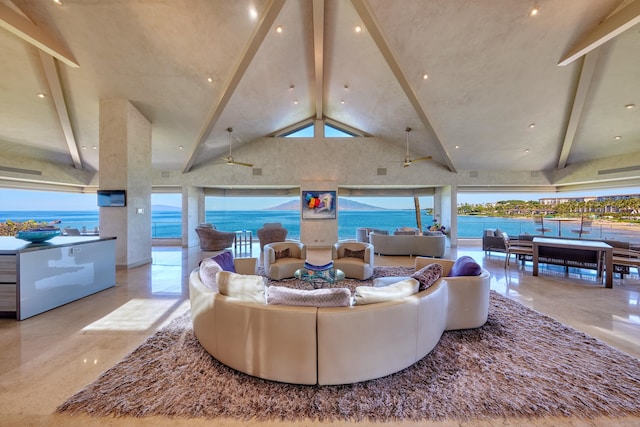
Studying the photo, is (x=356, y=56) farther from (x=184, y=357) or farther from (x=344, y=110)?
(x=184, y=357)

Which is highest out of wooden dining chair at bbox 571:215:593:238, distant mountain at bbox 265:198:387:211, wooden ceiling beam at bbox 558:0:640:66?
wooden ceiling beam at bbox 558:0:640:66

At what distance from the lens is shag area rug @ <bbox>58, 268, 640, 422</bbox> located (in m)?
1.74

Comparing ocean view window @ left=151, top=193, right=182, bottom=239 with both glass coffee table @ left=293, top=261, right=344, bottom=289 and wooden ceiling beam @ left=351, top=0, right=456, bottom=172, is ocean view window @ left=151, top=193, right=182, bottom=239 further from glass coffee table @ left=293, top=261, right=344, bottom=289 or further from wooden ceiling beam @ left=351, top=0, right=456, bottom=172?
wooden ceiling beam @ left=351, top=0, right=456, bottom=172

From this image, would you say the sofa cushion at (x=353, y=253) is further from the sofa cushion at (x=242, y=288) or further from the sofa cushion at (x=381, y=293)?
the sofa cushion at (x=242, y=288)

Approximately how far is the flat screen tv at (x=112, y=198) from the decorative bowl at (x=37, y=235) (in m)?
2.31

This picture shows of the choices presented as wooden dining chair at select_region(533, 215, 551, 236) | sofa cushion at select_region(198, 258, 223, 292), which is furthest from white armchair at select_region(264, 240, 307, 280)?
wooden dining chair at select_region(533, 215, 551, 236)

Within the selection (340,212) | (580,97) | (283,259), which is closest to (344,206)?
(340,212)

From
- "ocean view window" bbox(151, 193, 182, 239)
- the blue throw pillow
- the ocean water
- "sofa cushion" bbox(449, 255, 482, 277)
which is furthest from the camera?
"ocean view window" bbox(151, 193, 182, 239)

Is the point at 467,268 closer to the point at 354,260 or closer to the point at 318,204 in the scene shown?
the point at 354,260

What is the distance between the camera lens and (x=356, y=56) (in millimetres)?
5559

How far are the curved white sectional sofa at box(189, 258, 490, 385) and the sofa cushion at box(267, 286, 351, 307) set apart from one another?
0.07 metres

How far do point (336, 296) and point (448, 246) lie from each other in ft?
29.5

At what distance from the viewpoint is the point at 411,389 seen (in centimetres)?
194

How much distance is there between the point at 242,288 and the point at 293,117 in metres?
7.61
